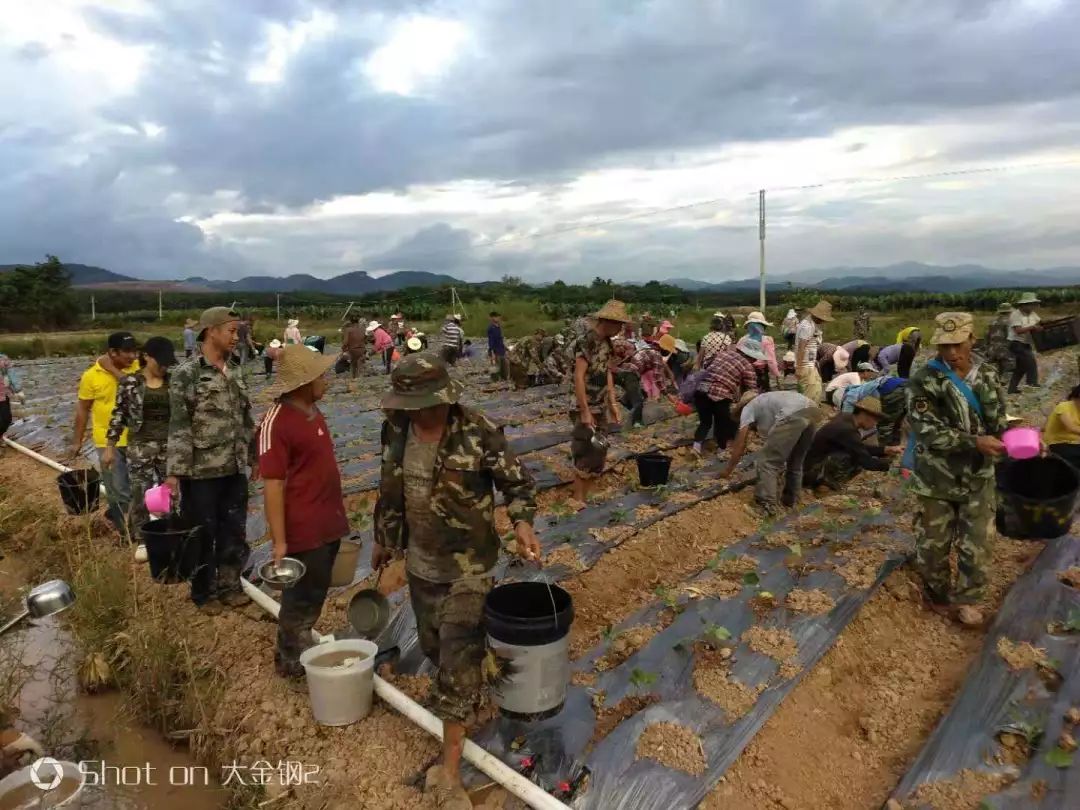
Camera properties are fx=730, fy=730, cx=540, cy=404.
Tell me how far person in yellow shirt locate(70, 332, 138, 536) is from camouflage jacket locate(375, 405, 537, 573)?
3.19 m

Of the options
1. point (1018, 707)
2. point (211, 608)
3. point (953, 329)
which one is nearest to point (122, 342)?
point (211, 608)

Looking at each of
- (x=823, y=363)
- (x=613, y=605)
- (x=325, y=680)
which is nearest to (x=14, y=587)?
(x=325, y=680)

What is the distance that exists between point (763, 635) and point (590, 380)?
9.53 ft

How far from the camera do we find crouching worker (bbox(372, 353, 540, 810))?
277 cm

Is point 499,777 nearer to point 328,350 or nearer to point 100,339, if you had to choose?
point 328,350

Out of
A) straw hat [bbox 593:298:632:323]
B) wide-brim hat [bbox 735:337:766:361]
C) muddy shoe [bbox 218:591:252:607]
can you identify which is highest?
straw hat [bbox 593:298:632:323]

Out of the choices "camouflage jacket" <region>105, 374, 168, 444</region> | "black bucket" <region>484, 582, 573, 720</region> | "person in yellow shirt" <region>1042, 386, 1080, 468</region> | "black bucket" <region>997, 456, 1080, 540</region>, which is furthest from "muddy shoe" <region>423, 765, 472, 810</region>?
"person in yellow shirt" <region>1042, 386, 1080, 468</region>

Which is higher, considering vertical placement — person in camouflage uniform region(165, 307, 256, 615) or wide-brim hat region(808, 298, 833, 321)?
wide-brim hat region(808, 298, 833, 321)

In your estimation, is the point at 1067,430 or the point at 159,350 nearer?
the point at 159,350

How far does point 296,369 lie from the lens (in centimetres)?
334

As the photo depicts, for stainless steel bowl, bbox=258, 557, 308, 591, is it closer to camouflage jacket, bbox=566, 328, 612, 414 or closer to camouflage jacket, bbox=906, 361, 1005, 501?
camouflage jacket, bbox=566, 328, 612, 414

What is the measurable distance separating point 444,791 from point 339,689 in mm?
722

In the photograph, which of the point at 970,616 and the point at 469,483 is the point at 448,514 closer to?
the point at 469,483

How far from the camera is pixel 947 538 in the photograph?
4113 millimetres
